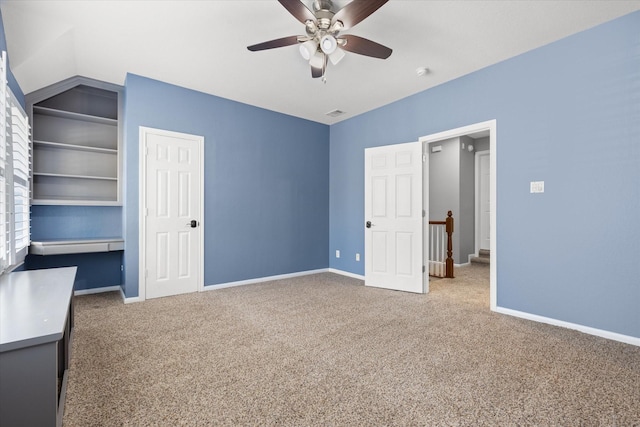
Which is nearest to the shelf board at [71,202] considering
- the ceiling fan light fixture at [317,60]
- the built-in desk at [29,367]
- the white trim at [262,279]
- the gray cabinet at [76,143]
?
the gray cabinet at [76,143]

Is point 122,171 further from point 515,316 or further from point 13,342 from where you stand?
point 515,316

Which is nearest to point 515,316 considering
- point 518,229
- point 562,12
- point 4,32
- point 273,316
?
point 518,229

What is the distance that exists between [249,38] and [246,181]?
2120mm

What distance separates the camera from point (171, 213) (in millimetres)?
3912

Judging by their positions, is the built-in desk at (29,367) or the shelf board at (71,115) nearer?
the built-in desk at (29,367)

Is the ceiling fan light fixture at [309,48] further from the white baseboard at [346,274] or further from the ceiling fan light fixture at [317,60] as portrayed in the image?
the white baseboard at [346,274]

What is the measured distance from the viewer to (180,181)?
397 centimetres

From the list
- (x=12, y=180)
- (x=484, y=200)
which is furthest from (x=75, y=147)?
(x=484, y=200)

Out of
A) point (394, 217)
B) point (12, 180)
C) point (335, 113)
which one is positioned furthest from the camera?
point (335, 113)

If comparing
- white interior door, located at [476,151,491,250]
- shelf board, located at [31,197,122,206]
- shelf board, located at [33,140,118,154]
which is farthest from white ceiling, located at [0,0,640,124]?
white interior door, located at [476,151,491,250]

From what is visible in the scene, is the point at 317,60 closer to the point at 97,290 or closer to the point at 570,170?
the point at 570,170

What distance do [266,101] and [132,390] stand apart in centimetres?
379

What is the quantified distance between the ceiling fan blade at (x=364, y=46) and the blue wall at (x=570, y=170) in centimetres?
161

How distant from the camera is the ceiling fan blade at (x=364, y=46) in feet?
7.90
